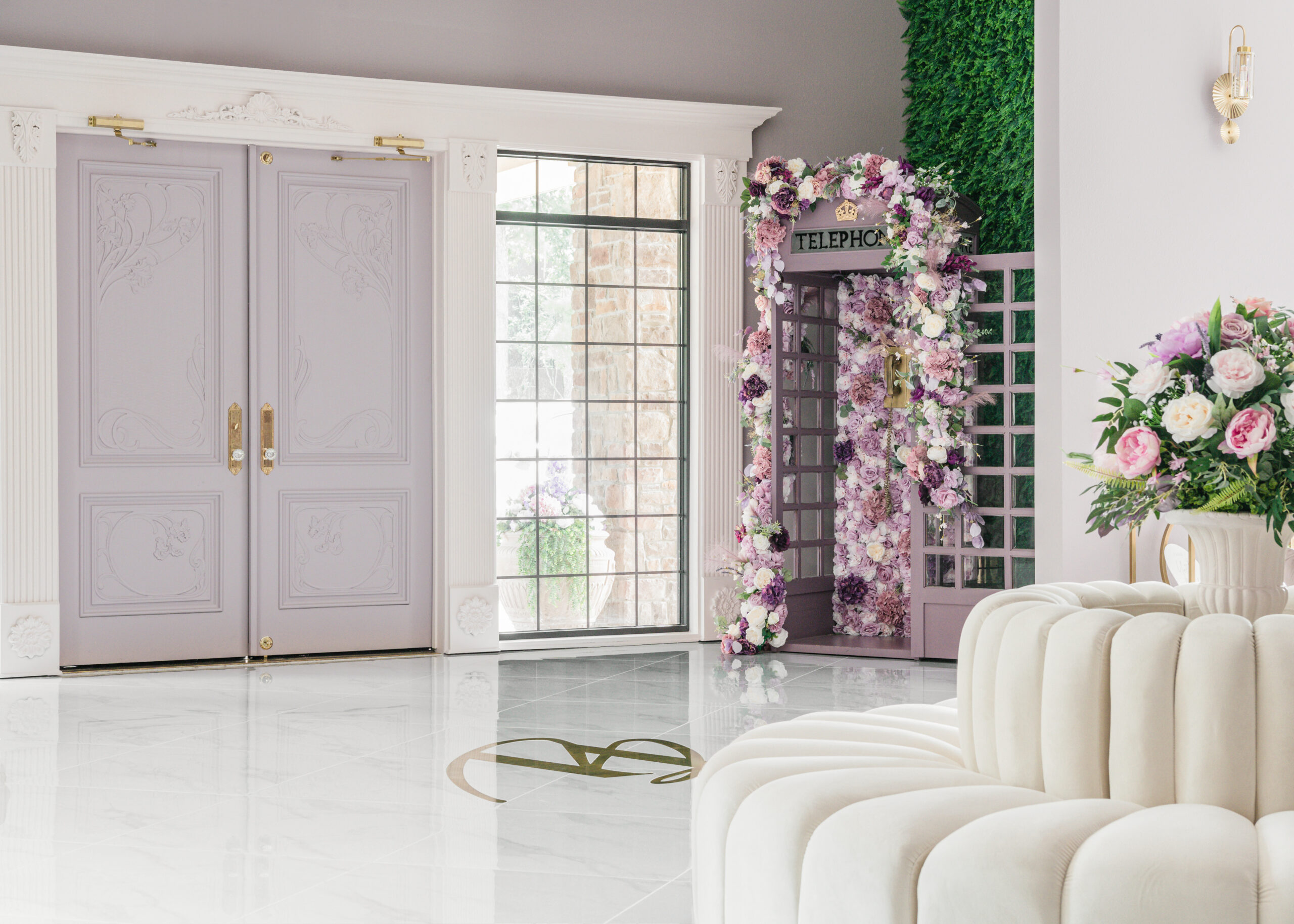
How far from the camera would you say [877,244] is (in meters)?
6.16

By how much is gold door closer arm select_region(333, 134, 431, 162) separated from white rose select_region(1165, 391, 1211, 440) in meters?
4.95

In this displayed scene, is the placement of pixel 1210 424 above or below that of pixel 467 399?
below

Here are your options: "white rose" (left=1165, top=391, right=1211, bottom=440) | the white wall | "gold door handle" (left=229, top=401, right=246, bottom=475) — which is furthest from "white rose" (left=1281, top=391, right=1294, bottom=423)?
"gold door handle" (left=229, top=401, right=246, bottom=475)

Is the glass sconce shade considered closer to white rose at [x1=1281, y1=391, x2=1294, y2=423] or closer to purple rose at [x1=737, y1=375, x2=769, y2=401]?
purple rose at [x1=737, y1=375, x2=769, y2=401]

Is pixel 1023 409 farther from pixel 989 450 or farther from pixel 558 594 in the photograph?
pixel 558 594

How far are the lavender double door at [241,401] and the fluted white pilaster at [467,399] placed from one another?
15cm

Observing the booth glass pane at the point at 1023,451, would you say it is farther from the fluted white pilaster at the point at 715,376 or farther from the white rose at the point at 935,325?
the fluted white pilaster at the point at 715,376

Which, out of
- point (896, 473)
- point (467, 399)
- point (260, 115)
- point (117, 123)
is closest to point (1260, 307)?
point (896, 473)

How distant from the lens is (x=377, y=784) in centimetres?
391

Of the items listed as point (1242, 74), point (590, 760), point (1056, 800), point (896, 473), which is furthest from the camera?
point (896, 473)

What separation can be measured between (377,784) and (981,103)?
4755mm

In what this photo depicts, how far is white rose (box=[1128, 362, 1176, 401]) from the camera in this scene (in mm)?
2211

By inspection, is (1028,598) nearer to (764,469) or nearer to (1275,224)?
(1275,224)

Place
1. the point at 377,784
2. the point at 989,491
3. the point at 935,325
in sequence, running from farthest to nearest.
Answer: the point at 989,491 < the point at 935,325 < the point at 377,784
